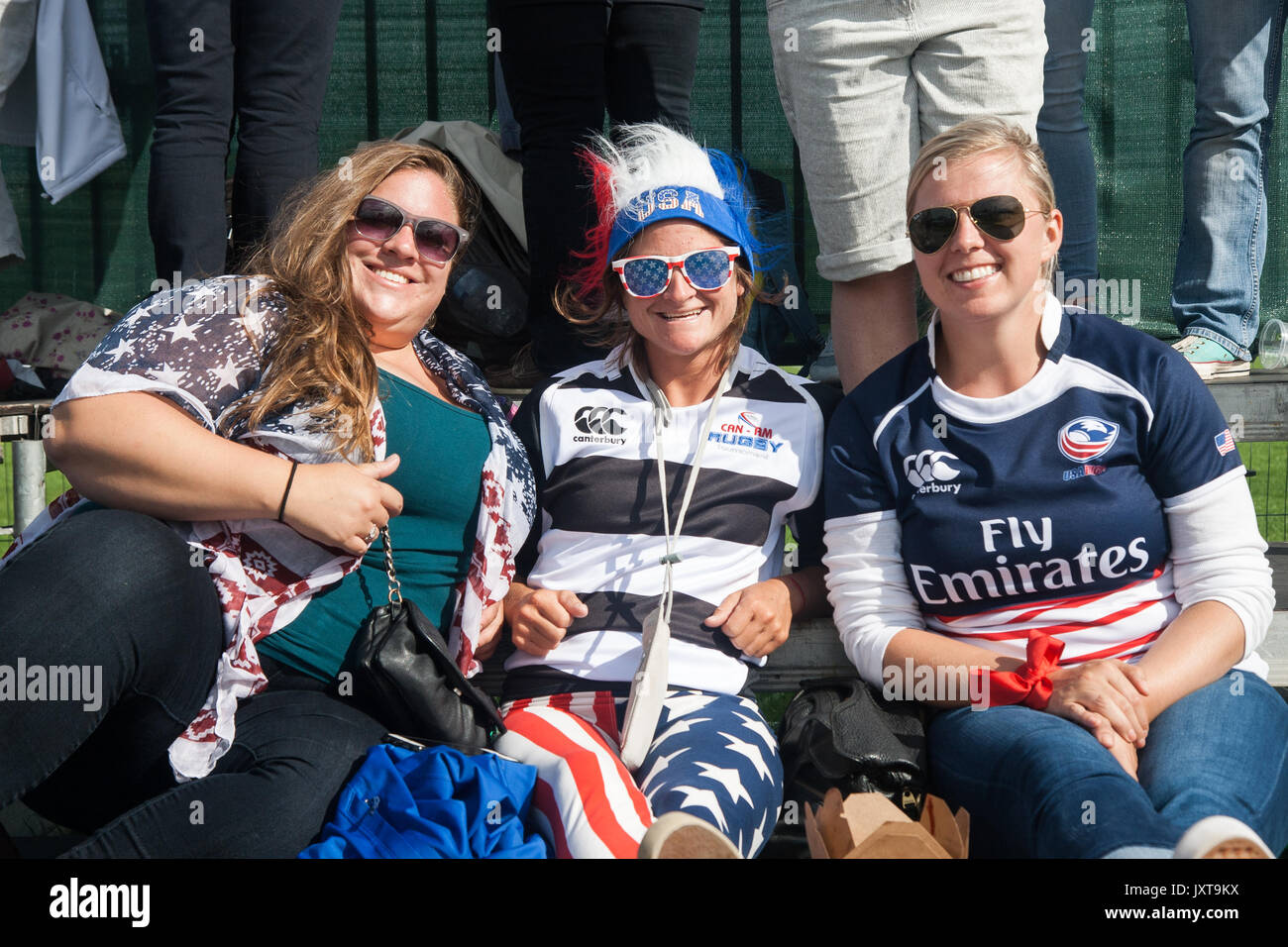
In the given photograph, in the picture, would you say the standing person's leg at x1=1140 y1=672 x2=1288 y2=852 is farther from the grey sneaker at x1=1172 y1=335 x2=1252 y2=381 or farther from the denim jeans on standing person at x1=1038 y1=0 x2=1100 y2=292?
the denim jeans on standing person at x1=1038 y1=0 x2=1100 y2=292

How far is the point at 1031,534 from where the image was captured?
8.11ft

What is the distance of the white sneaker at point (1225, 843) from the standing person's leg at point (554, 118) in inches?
74.6

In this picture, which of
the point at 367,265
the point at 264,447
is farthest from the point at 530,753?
the point at 367,265

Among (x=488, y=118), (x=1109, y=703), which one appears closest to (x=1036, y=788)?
(x=1109, y=703)

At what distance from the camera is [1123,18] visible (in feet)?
17.4

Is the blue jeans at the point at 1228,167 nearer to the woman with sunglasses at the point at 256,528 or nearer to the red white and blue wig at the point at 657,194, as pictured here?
the red white and blue wig at the point at 657,194

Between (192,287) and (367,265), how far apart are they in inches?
15.5

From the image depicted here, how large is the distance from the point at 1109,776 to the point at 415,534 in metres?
1.47

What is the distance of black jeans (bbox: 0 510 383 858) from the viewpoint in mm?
2102

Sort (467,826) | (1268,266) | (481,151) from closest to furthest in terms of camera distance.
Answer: (467,826) < (481,151) < (1268,266)

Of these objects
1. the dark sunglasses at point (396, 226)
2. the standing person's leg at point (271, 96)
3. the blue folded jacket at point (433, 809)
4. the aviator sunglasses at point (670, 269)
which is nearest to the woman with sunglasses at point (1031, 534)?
the aviator sunglasses at point (670, 269)
